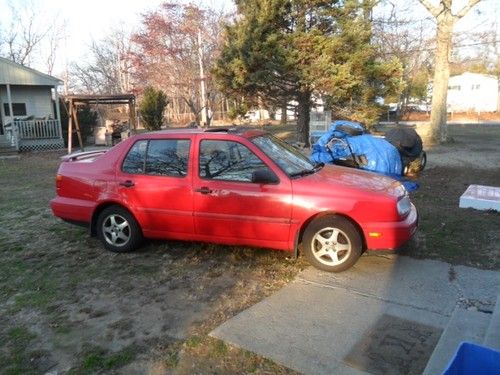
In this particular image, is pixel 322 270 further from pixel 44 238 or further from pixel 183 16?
pixel 183 16

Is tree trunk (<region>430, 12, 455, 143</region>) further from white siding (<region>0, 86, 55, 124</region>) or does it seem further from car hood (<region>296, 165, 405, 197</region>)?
white siding (<region>0, 86, 55, 124</region>)

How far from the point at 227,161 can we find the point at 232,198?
453mm

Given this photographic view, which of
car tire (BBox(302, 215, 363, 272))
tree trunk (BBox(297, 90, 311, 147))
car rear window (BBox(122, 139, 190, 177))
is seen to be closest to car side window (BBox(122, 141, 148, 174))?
car rear window (BBox(122, 139, 190, 177))

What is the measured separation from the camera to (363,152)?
31.5 feet

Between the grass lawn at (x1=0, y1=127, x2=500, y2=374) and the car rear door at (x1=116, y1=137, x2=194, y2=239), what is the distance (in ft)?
1.37

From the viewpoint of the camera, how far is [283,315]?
3826 millimetres

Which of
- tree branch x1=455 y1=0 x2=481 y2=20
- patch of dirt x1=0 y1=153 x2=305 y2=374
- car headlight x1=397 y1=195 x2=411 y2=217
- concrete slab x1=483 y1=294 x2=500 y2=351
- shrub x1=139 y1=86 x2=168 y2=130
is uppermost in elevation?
tree branch x1=455 y1=0 x2=481 y2=20

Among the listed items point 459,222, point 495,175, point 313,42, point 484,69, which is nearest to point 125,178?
point 459,222

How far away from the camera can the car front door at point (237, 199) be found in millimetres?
4727

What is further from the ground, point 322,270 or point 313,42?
point 313,42

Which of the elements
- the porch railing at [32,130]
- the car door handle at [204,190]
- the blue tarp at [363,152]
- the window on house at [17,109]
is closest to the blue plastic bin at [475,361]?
the car door handle at [204,190]

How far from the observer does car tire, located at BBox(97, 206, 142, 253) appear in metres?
5.48

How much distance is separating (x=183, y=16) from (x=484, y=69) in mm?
42759

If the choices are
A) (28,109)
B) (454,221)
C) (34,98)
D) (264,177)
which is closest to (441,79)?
(454,221)
